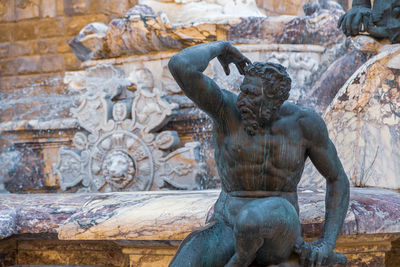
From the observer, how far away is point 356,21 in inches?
128

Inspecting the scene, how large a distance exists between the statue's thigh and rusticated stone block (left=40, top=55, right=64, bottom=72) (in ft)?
23.7

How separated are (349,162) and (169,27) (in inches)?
76.7

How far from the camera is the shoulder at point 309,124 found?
6.66ft

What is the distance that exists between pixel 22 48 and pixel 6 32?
0.33 meters

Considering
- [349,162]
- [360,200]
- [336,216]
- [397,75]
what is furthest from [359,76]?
[336,216]

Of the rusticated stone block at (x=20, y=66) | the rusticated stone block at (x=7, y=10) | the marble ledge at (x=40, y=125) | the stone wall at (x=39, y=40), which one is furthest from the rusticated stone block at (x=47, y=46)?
the marble ledge at (x=40, y=125)

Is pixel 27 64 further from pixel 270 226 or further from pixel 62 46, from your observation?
pixel 270 226

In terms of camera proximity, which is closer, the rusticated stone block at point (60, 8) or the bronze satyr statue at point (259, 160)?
the bronze satyr statue at point (259, 160)

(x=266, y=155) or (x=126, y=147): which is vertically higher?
(x=266, y=155)

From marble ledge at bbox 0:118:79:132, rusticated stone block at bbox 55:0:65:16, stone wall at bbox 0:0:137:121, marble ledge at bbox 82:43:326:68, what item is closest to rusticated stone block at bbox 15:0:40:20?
stone wall at bbox 0:0:137:121

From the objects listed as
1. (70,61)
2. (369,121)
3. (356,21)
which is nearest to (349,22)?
(356,21)

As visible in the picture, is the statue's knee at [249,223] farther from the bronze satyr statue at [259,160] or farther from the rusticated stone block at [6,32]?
the rusticated stone block at [6,32]

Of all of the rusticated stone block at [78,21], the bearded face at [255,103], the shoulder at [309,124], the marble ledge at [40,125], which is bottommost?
the marble ledge at [40,125]

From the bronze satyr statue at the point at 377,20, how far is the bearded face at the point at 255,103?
4.78ft
